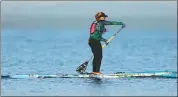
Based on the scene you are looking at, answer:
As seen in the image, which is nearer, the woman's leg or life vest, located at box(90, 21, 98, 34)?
life vest, located at box(90, 21, 98, 34)

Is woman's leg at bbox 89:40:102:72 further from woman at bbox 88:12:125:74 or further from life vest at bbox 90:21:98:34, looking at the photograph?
life vest at bbox 90:21:98:34

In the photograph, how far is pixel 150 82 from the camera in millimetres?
23859

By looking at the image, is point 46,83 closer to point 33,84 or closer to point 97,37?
point 33,84

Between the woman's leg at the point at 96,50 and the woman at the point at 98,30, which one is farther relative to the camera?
the woman's leg at the point at 96,50

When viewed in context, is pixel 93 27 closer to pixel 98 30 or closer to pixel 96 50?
pixel 98 30

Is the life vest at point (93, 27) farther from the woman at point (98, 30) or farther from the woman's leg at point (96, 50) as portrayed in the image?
the woman's leg at point (96, 50)

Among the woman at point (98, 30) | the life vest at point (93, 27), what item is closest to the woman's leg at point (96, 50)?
the woman at point (98, 30)

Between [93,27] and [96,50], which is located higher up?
[93,27]

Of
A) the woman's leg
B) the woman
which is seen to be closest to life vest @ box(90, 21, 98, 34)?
the woman

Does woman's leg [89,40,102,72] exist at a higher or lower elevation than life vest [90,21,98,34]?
lower

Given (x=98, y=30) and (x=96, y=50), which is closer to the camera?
(x=98, y=30)

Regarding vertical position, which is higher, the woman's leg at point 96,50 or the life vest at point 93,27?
the life vest at point 93,27

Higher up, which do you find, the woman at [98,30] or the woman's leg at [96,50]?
the woman at [98,30]

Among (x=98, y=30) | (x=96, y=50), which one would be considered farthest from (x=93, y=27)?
(x=96, y=50)
